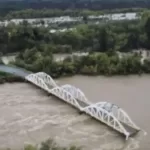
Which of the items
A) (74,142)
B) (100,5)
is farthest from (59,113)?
(100,5)

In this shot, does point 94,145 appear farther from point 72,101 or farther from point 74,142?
point 72,101

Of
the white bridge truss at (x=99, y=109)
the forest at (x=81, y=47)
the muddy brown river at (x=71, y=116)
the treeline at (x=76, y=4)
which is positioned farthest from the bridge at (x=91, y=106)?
the treeline at (x=76, y=4)

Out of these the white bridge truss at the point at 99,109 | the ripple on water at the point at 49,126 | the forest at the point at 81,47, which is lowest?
the ripple on water at the point at 49,126

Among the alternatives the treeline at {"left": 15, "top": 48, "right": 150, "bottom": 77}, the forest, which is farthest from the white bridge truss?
the forest

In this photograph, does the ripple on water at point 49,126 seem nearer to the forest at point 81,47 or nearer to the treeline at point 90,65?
the treeline at point 90,65

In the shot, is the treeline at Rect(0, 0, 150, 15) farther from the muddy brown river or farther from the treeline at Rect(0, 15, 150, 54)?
the muddy brown river

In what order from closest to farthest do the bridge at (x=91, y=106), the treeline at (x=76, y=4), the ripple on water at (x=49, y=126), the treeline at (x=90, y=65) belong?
the ripple on water at (x=49, y=126) < the bridge at (x=91, y=106) < the treeline at (x=90, y=65) < the treeline at (x=76, y=4)

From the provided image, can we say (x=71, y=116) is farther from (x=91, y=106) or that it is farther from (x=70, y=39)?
(x=70, y=39)
